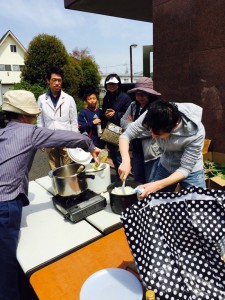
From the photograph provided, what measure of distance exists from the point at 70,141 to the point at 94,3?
5570mm

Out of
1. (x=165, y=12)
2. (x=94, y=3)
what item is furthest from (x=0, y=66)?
(x=165, y=12)

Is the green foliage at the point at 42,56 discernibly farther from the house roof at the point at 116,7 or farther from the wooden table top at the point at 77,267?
the wooden table top at the point at 77,267

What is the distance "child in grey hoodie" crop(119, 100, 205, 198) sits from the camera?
5.39ft

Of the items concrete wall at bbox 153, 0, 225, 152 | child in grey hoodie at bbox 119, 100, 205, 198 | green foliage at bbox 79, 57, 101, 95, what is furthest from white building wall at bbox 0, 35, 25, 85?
child in grey hoodie at bbox 119, 100, 205, 198

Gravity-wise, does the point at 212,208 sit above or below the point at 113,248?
above

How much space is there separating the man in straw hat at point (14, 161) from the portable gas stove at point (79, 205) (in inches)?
11.6

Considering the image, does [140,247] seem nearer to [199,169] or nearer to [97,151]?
[97,151]

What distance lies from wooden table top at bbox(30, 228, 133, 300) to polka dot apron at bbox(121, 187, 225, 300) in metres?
0.38

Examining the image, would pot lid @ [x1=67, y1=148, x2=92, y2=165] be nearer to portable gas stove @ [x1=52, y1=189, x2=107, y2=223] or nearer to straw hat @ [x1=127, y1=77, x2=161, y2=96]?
portable gas stove @ [x1=52, y1=189, x2=107, y2=223]

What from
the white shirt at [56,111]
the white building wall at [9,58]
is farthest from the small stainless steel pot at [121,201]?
the white building wall at [9,58]

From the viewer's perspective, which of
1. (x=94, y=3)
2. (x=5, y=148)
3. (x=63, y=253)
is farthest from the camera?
(x=94, y=3)

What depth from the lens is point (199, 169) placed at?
2.23 metres

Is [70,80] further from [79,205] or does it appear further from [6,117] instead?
[79,205]

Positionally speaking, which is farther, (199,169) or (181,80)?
(181,80)
